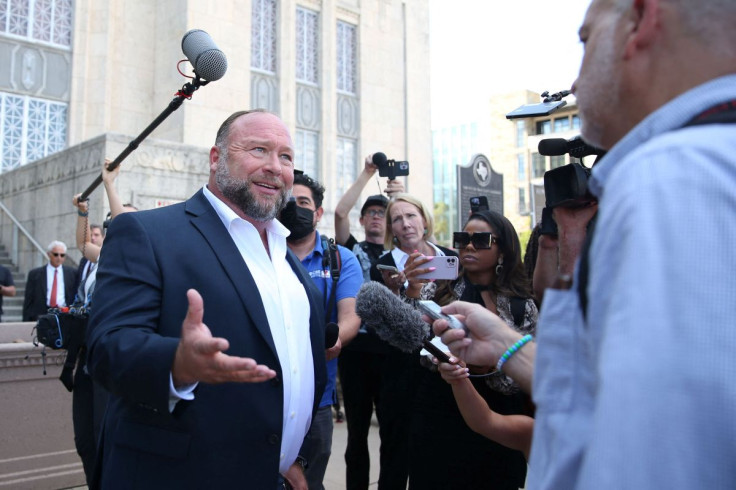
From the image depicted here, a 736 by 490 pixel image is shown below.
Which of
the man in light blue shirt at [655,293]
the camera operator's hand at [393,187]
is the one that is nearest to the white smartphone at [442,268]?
the camera operator's hand at [393,187]

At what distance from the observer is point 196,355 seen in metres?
1.49

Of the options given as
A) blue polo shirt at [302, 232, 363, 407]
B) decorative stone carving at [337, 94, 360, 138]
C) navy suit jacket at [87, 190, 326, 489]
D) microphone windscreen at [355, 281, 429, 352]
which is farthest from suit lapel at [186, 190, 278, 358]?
decorative stone carving at [337, 94, 360, 138]

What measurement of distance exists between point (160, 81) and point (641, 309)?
790 inches

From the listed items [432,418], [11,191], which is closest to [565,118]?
[11,191]

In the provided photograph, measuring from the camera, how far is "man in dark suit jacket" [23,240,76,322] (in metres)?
8.42

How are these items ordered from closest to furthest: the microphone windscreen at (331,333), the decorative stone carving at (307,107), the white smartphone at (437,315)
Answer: the white smartphone at (437,315) → the microphone windscreen at (331,333) → the decorative stone carving at (307,107)

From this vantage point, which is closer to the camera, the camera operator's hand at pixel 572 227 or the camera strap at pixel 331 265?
the camera operator's hand at pixel 572 227

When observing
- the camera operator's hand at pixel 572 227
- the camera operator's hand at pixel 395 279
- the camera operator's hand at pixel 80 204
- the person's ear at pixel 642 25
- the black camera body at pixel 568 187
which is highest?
the camera operator's hand at pixel 80 204

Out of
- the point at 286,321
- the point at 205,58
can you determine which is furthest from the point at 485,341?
the point at 205,58

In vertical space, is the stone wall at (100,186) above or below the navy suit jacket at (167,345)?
above

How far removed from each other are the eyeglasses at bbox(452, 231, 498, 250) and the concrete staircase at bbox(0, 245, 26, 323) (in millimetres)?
9398

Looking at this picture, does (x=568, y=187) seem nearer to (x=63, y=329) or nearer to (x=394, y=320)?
(x=394, y=320)

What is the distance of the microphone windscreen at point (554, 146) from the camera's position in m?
2.39

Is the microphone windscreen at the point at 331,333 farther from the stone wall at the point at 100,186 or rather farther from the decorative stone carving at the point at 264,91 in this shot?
the decorative stone carving at the point at 264,91
